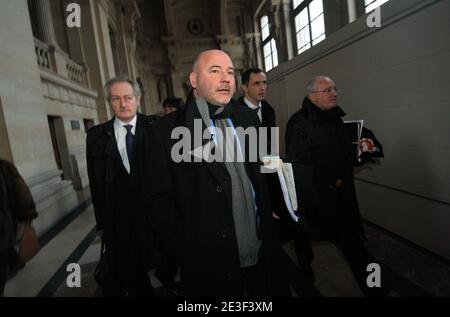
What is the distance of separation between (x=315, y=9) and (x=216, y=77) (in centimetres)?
978

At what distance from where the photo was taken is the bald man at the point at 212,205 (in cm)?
151

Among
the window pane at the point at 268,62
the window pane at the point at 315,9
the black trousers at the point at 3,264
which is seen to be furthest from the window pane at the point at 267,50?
the black trousers at the point at 3,264

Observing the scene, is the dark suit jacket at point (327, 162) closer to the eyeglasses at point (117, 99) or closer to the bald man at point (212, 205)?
the bald man at point (212, 205)

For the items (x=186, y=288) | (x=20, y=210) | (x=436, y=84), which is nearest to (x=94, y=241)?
(x=20, y=210)

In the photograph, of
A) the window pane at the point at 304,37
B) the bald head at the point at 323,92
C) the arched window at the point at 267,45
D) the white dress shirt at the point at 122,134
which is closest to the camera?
the white dress shirt at the point at 122,134

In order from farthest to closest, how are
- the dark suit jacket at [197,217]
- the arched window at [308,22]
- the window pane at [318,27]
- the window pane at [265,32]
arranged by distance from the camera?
the window pane at [265,32] < the arched window at [308,22] < the window pane at [318,27] < the dark suit jacket at [197,217]

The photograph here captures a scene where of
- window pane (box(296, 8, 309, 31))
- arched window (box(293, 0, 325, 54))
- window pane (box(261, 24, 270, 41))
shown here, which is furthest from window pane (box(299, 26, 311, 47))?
window pane (box(261, 24, 270, 41))

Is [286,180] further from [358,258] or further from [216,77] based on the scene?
[358,258]

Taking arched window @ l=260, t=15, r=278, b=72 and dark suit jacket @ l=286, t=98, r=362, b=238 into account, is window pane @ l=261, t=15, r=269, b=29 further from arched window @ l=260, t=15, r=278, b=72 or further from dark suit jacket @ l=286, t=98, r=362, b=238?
dark suit jacket @ l=286, t=98, r=362, b=238

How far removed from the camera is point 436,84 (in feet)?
8.36

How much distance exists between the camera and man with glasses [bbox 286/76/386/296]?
7.93ft

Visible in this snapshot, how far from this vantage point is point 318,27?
957 centimetres

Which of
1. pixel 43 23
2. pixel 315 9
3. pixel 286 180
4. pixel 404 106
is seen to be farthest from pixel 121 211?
pixel 315 9

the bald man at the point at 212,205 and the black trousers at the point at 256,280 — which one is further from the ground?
the bald man at the point at 212,205
